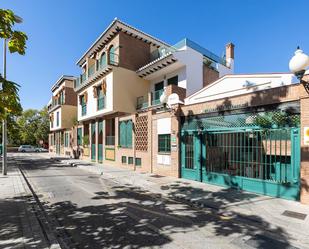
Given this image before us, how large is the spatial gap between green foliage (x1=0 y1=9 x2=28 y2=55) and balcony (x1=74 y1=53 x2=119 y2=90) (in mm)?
13874

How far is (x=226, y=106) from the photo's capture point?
31.8ft

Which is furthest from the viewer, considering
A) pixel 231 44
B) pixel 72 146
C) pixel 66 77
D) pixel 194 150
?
pixel 66 77

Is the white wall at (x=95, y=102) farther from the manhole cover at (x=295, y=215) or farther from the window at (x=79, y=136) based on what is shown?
the manhole cover at (x=295, y=215)

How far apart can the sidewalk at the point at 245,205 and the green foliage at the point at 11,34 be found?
649 cm

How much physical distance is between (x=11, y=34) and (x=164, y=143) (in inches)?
391

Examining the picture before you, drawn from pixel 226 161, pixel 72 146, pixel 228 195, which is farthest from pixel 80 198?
pixel 72 146

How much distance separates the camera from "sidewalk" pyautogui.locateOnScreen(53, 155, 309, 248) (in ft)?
18.2

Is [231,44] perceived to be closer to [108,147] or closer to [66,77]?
[108,147]

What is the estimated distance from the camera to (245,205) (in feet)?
23.2

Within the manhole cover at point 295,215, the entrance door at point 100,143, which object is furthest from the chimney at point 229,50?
the manhole cover at point 295,215

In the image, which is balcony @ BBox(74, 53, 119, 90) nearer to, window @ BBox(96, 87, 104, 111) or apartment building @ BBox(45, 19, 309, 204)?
apartment building @ BBox(45, 19, 309, 204)

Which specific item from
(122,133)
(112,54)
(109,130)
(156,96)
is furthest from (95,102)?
(156,96)

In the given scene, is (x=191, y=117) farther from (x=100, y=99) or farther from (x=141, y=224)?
(x=100, y=99)

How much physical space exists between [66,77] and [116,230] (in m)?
32.5
